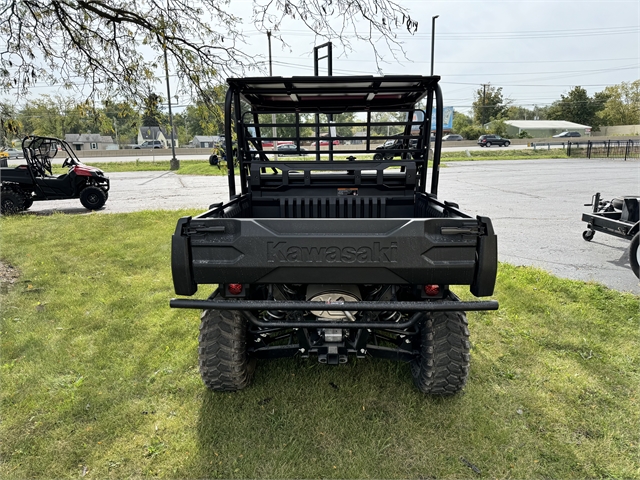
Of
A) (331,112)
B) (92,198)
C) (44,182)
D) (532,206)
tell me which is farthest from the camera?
(92,198)

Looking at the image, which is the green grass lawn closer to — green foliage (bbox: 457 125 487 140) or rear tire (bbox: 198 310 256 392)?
rear tire (bbox: 198 310 256 392)

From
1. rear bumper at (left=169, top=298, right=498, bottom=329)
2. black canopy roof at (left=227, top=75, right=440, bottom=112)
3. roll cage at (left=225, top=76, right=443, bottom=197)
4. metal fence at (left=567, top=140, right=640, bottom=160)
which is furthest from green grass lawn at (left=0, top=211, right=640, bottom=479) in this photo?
metal fence at (left=567, top=140, right=640, bottom=160)

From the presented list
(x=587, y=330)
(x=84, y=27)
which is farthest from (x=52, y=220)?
(x=587, y=330)

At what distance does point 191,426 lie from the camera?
8.37ft

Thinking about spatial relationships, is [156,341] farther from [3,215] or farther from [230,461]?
[3,215]

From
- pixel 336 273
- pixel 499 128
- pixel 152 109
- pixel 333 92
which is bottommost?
pixel 336 273

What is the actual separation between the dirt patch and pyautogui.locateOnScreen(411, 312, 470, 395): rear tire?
520 centimetres

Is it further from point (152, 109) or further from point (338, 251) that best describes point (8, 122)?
point (338, 251)

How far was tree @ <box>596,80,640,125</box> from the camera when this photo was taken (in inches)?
2446

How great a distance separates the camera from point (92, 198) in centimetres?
1083

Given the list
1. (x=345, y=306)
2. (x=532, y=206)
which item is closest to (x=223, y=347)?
(x=345, y=306)

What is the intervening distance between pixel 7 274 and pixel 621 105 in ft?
263

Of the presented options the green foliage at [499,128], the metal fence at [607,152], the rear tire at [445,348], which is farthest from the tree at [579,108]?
the rear tire at [445,348]

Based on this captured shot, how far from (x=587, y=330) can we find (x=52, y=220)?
10.3 m
